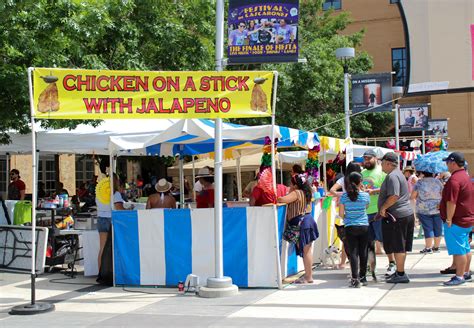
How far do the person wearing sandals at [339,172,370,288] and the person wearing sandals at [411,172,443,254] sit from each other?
3.46 metres

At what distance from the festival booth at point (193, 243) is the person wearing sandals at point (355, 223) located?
3.38 feet

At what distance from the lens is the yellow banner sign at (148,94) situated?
7742mm

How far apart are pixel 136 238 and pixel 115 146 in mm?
1491

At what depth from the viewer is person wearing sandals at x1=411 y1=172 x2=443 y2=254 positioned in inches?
458

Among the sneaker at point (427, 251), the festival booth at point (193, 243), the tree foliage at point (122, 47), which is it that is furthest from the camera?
the sneaker at point (427, 251)

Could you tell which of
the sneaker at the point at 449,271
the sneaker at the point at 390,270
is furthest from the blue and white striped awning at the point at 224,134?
the sneaker at the point at 449,271

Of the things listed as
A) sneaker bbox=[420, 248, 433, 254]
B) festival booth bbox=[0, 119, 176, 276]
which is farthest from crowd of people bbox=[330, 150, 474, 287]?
festival booth bbox=[0, 119, 176, 276]

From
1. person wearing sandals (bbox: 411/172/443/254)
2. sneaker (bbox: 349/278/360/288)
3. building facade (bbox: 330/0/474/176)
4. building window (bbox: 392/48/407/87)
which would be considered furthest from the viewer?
building facade (bbox: 330/0/474/176)

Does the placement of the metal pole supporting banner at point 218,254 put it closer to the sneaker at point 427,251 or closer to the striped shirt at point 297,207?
the striped shirt at point 297,207

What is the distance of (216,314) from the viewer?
7.24 metres

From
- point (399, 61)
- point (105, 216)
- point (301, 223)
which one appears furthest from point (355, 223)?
point (399, 61)

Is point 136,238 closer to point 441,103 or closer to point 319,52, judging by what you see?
point 319,52

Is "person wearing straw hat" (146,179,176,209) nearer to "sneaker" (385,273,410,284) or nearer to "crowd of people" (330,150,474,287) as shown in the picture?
"crowd of people" (330,150,474,287)

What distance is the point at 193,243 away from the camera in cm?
893
